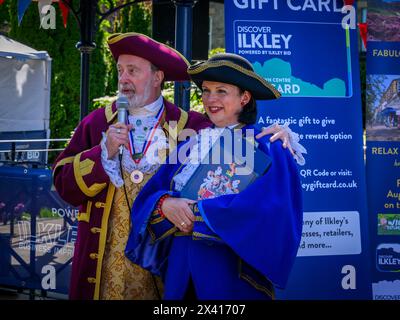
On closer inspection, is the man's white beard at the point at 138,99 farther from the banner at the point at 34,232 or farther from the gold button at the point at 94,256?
the banner at the point at 34,232

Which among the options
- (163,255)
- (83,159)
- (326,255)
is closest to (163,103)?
(83,159)

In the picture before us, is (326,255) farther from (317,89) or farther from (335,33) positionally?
(335,33)

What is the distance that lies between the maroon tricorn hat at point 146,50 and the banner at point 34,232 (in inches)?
81.0

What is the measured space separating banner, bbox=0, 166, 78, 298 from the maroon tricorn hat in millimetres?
2058

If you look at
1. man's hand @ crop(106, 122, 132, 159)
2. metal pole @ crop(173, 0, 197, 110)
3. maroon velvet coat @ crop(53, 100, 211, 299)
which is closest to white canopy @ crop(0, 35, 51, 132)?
metal pole @ crop(173, 0, 197, 110)

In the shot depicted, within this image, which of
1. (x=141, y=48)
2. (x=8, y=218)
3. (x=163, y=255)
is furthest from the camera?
(x=8, y=218)

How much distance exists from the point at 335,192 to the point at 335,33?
1.10 m

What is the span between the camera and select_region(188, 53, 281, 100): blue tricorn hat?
8.82 feet

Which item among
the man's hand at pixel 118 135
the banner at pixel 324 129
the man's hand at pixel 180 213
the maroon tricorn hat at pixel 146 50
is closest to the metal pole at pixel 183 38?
the banner at pixel 324 129

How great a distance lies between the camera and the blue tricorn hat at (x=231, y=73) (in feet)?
8.82

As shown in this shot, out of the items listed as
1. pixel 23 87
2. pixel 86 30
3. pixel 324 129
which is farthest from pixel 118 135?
pixel 23 87

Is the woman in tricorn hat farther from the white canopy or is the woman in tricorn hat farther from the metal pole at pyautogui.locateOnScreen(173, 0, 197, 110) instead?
the white canopy

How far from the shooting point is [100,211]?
121 inches

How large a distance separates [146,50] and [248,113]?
62cm
